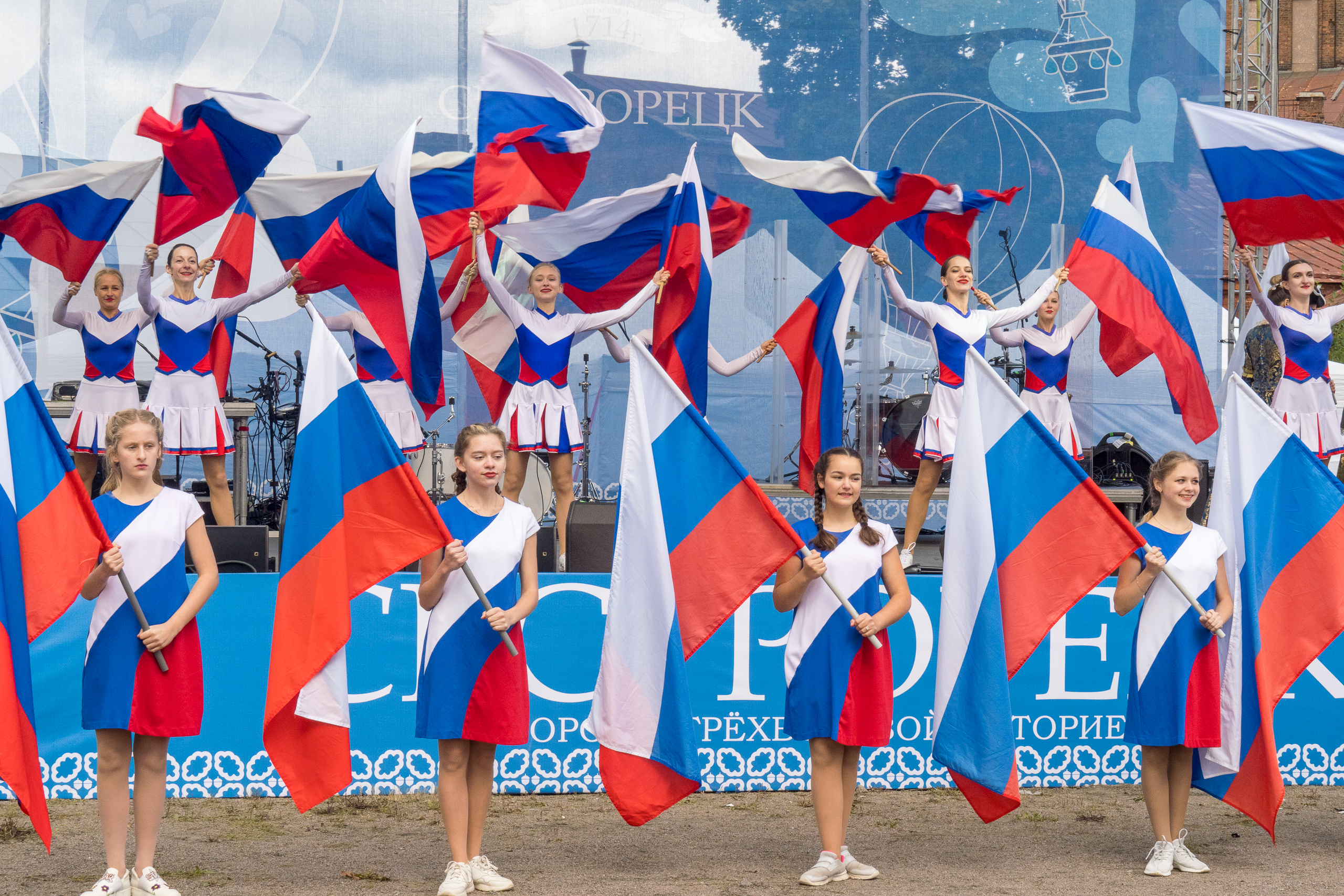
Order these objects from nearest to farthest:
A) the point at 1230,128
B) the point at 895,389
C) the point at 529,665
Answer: the point at 529,665 < the point at 1230,128 < the point at 895,389

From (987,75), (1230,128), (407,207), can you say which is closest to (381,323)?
→ (407,207)

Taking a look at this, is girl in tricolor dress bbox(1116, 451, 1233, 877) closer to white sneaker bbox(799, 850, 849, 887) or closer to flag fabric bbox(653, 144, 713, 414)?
white sneaker bbox(799, 850, 849, 887)

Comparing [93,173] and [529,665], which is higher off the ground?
[93,173]

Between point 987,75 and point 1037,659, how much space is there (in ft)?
18.5

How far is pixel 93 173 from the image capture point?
22.4ft

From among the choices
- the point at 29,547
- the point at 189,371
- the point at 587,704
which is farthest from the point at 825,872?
the point at 189,371

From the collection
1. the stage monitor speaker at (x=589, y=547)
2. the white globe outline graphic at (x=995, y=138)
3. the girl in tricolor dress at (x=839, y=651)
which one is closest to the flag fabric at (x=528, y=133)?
the stage monitor speaker at (x=589, y=547)

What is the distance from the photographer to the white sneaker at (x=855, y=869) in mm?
4312

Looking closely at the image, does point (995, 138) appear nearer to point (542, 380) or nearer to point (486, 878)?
point (542, 380)

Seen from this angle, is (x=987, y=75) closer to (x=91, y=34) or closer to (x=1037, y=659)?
(x=1037, y=659)

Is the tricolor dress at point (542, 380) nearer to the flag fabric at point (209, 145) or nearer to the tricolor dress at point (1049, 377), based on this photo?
the flag fabric at point (209, 145)

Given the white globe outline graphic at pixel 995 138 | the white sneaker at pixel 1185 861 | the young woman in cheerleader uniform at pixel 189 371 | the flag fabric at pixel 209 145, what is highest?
the white globe outline graphic at pixel 995 138

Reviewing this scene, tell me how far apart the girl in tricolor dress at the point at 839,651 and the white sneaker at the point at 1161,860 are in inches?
37.6

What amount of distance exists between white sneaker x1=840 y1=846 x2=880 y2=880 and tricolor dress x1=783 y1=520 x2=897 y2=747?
0.38 m
